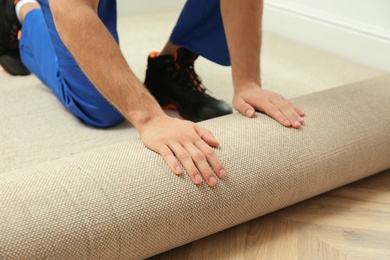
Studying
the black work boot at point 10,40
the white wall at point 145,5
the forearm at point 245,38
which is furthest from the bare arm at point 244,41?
the white wall at point 145,5

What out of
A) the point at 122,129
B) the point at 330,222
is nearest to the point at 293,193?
the point at 330,222

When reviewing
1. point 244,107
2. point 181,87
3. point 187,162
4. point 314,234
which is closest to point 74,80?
point 181,87

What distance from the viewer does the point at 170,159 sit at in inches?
42.8

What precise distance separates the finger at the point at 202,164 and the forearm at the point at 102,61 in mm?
132

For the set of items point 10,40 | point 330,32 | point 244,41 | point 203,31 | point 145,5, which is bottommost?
point 145,5

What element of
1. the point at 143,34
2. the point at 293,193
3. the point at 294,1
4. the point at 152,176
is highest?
the point at 152,176

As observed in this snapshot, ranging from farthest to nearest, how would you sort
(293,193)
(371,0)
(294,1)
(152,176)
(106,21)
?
1. (294,1)
2. (371,0)
3. (106,21)
4. (293,193)
5. (152,176)

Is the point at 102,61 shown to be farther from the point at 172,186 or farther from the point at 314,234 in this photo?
the point at 314,234

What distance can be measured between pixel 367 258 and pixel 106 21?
966 millimetres

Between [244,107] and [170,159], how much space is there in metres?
0.31

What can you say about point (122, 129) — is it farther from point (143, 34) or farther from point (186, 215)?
point (143, 34)

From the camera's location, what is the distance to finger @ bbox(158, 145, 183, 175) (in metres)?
1.08

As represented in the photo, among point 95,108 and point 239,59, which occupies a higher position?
point 239,59

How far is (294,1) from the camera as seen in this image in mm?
2617
